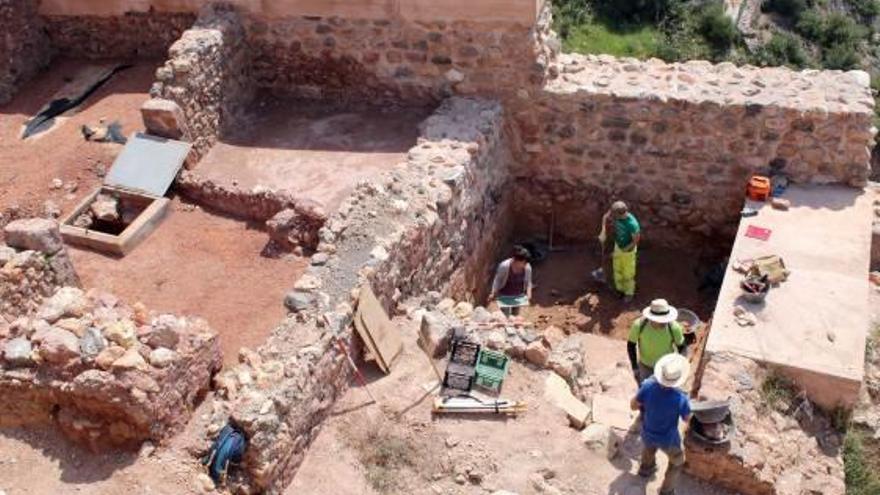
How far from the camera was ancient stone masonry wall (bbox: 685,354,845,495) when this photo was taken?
7.03 m

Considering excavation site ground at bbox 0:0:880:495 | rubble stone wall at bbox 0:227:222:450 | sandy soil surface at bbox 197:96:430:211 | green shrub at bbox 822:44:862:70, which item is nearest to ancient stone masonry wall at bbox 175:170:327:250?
excavation site ground at bbox 0:0:880:495

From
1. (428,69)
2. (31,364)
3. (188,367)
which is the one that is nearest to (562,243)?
(428,69)

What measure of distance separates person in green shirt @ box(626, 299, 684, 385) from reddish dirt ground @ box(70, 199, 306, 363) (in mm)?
3275

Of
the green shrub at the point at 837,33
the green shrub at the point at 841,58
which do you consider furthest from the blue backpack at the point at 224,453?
→ the green shrub at the point at 837,33

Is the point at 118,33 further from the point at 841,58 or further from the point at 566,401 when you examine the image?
the point at 841,58

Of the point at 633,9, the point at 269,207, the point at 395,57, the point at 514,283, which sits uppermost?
the point at 395,57

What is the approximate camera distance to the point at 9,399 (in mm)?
6773

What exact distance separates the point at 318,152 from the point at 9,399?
476 centimetres

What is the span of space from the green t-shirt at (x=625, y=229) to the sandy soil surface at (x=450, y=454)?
2.81m

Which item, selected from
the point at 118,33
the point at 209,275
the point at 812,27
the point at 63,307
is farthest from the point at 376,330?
the point at 812,27

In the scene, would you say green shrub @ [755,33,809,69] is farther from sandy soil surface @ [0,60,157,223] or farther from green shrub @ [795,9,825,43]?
sandy soil surface @ [0,60,157,223]

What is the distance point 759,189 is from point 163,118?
6777 mm

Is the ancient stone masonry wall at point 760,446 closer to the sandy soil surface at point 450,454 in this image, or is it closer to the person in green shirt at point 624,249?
the sandy soil surface at point 450,454

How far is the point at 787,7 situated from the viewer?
2991 centimetres
